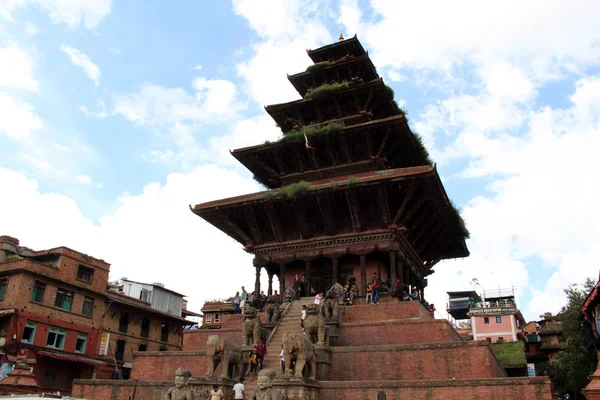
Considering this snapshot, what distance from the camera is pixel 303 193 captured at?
72.7ft

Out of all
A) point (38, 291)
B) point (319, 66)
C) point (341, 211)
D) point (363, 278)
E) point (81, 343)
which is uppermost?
point (319, 66)

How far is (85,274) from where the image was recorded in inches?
1503

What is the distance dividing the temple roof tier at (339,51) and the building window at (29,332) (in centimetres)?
2423

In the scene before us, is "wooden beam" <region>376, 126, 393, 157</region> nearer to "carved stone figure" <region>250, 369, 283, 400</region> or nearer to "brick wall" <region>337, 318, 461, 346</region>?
"brick wall" <region>337, 318, 461, 346</region>

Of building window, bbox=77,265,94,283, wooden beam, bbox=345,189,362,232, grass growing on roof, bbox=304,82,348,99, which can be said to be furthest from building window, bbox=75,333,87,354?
wooden beam, bbox=345,189,362,232

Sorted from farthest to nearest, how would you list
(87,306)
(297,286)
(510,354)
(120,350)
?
(510,354)
(120,350)
(87,306)
(297,286)

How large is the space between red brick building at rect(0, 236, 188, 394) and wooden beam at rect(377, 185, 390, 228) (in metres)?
23.4

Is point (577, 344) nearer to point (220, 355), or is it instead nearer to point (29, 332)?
point (220, 355)

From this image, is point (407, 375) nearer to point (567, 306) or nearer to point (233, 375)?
point (233, 375)

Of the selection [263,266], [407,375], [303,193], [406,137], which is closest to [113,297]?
[263,266]

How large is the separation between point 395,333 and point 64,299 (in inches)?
1066

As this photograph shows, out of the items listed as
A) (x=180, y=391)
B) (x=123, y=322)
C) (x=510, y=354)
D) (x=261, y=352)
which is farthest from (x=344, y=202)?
(x=510, y=354)

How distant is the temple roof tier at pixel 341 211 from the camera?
21.2 meters

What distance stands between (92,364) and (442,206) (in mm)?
26067
